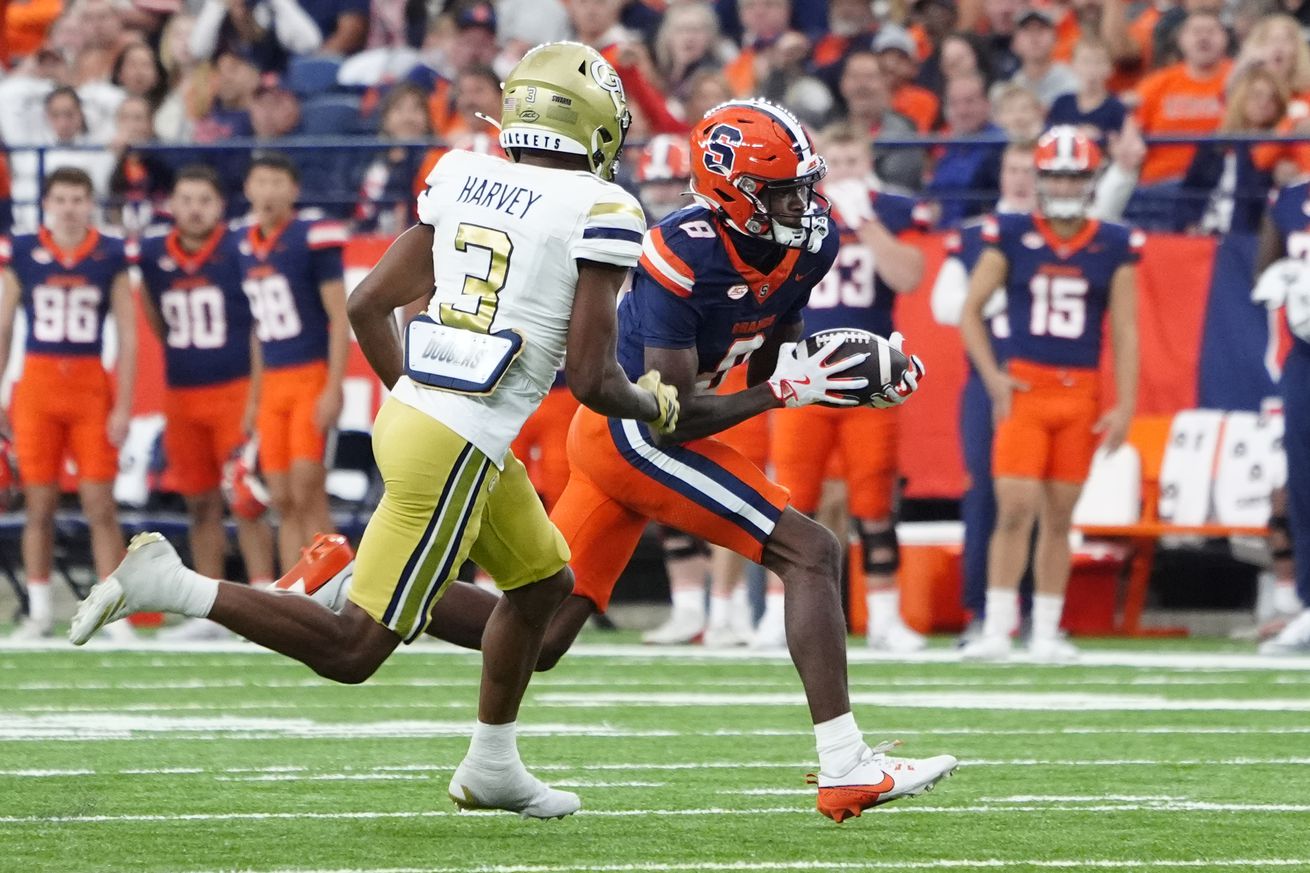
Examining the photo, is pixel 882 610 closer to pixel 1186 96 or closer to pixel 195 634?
pixel 195 634

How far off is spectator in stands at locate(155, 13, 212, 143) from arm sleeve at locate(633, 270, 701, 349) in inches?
328

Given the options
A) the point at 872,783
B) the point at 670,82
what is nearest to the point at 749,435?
the point at 670,82

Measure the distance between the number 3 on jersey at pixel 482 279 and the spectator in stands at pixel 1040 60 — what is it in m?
7.59

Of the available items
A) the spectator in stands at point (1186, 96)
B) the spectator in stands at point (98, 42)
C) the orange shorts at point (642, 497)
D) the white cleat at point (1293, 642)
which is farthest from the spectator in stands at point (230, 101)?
the orange shorts at point (642, 497)

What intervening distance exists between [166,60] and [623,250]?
32.9ft

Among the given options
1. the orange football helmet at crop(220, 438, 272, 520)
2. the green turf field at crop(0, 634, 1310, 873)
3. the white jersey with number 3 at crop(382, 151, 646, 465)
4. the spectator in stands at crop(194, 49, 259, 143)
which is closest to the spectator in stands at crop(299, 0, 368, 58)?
the spectator in stands at crop(194, 49, 259, 143)

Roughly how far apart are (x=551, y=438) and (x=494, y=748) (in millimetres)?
4968

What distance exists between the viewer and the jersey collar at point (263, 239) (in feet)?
32.1

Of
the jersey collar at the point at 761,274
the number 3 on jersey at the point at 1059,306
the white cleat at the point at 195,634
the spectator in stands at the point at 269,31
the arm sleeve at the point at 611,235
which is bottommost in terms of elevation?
the white cleat at the point at 195,634

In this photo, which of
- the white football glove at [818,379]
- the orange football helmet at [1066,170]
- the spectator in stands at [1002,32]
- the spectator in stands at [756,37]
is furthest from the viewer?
the spectator in stands at [756,37]

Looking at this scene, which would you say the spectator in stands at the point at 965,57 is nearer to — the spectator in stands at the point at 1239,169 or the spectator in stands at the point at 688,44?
the spectator in stands at the point at 688,44

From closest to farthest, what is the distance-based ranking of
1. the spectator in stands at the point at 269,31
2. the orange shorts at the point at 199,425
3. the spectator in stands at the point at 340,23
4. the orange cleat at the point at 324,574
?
the orange cleat at the point at 324,574 → the orange shorts at the point at 199,425 → the spectator in stands at the point at 269,31 → the spectator in stands at the point at 340,23

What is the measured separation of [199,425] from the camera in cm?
1009

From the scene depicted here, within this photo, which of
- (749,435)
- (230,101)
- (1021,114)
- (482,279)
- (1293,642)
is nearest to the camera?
(482,279)
